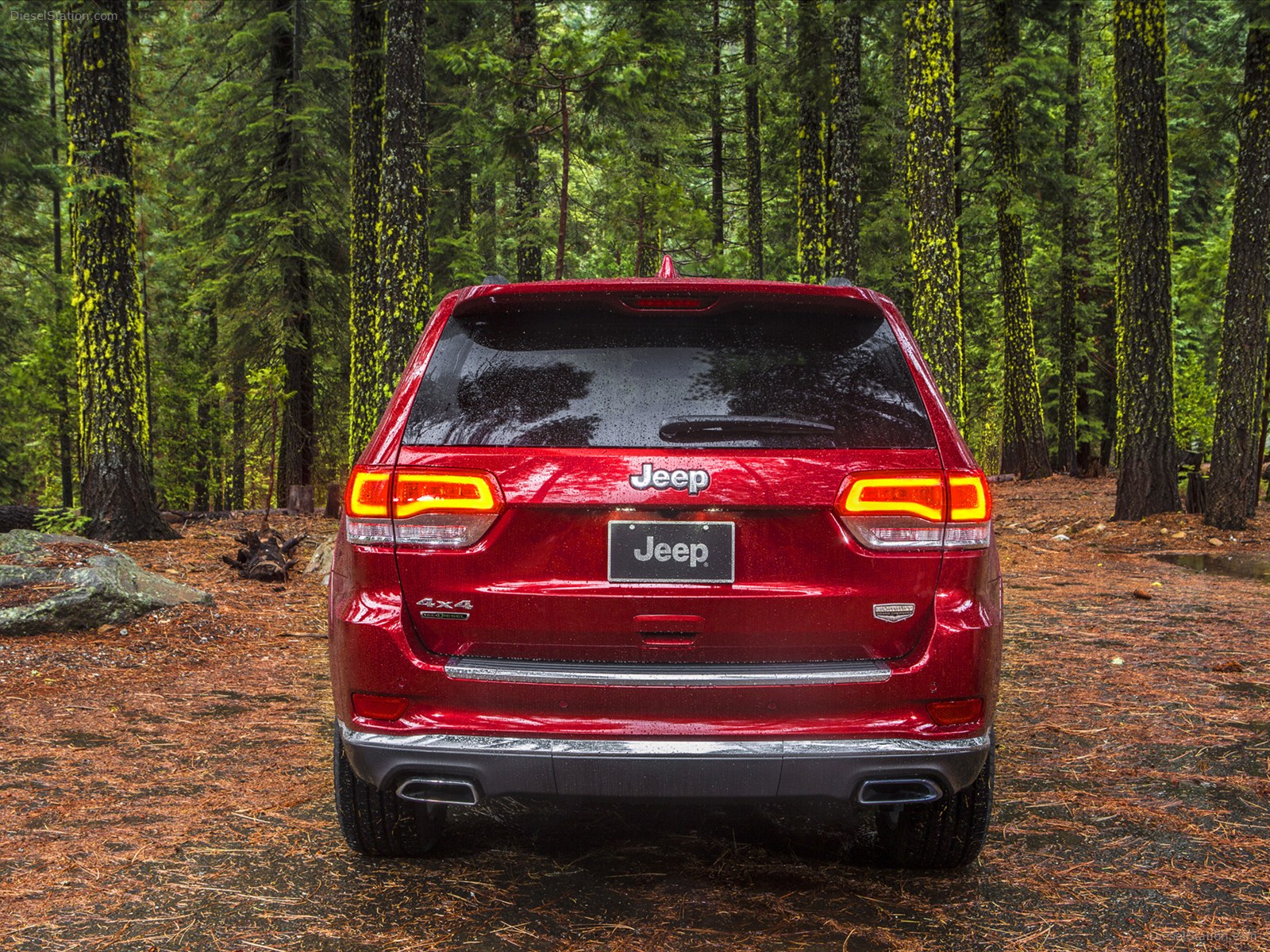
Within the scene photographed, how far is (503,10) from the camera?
66.7ft

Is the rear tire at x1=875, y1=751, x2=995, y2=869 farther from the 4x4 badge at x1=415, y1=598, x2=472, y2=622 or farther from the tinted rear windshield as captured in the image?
the 4x4 badge at x1=415, y1=598, x2=472, y2=622

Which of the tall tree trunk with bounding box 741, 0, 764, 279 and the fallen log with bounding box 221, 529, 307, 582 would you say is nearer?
the fallen log with bounding box 221, 529, 307, 582

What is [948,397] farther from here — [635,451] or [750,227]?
[750,227]

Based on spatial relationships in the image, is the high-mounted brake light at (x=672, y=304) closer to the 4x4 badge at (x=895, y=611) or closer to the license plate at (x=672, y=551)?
the license plate at (x=672, y=551)

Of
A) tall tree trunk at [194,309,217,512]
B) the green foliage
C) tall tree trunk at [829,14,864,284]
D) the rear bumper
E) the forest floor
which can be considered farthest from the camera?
tall tree trunk at [194,309,217,512]

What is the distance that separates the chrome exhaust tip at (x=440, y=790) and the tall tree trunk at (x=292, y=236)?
17544 millimetres

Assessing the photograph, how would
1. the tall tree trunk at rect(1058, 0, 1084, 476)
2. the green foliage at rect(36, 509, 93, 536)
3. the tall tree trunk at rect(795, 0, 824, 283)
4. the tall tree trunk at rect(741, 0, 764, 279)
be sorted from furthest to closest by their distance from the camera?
the tall tree trunk at rect(741, 0, 764, 279)
the tall tree trunk at rect(1058, 0, 1084, 476)
the tall tree trunk at rect(795, 0, 824, 283)
the green foliage at rect(36, 509, 93, 536)

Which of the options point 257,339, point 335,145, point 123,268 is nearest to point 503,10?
point 335,145

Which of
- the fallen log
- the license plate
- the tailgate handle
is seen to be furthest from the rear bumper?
the fallen log

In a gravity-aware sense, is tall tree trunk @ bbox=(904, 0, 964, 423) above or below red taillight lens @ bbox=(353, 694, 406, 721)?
above

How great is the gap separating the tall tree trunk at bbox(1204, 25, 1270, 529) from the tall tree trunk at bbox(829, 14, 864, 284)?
6586 mm

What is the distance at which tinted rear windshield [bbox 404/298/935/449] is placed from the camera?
3168 millimetres

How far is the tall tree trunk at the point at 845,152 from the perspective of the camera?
18375 mm

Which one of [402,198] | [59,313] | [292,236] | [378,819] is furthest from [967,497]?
[59,313]
